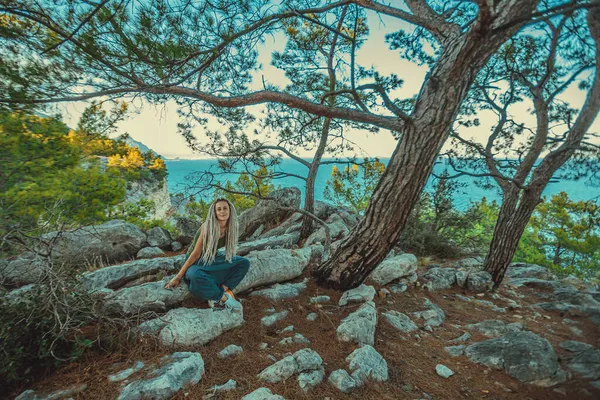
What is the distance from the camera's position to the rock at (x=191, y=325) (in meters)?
2.33

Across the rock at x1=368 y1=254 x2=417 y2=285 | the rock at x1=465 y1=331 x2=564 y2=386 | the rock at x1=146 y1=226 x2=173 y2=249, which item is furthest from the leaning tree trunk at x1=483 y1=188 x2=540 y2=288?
the rock at x1=146 y1=226 x2=173 y2=249

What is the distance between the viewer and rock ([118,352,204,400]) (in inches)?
67.9

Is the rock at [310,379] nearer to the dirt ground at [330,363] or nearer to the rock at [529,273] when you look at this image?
the dirt ground at [330,363]

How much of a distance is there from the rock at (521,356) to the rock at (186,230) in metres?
8.26

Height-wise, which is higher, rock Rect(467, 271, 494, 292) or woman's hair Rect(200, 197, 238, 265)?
woman's hair Rect(200, 197, 238, 265)

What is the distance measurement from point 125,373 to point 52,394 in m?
0.43

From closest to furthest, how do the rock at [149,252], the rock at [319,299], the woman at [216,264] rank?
the woman at [216,264] → the rock at [319,299] → the rock at [149,252]

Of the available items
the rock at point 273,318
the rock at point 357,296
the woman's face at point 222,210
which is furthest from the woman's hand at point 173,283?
the rock at point 357,296

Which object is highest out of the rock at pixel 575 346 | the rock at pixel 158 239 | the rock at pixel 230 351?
the rock at pixel 575 346

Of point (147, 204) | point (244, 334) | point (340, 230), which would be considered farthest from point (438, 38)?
point (147, 204)

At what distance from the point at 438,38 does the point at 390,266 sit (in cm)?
353

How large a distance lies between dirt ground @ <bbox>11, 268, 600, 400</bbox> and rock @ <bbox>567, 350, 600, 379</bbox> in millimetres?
124

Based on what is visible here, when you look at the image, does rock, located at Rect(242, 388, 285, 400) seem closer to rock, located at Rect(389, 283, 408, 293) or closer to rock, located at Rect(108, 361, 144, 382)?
rock, located at Rect(108, 361, 144, 382)

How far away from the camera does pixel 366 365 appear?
2189 mm
